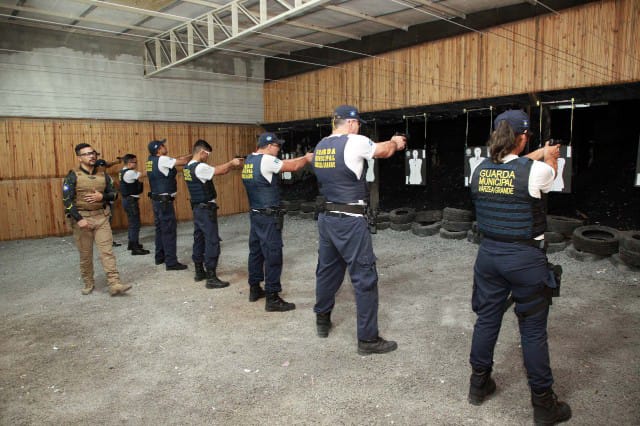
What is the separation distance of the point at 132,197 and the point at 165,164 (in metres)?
2.17

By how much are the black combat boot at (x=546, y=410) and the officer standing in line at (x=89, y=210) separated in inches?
182

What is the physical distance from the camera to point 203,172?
208 inches

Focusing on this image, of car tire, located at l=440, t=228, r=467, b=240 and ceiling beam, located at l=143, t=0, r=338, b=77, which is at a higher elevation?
ceiling beam, located at l=143, t=0, r=338, b=77

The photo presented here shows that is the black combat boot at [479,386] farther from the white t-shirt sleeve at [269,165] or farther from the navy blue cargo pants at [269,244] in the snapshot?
the white t-shirt sleeve at [269,165]

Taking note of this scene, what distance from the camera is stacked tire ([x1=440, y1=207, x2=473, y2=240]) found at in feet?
25.2

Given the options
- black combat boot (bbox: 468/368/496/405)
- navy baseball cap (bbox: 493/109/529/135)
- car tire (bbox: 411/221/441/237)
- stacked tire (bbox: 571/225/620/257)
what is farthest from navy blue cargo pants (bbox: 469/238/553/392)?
car tire (bbox: 411/221/441/237)

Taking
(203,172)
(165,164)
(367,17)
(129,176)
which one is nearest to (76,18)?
(129,176)

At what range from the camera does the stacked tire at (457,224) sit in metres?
7.68

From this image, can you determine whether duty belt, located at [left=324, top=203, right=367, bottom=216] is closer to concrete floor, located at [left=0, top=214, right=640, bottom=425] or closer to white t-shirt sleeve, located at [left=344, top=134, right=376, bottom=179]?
white t-shirt sleeve, located at [left=344, top=134, right=376, bottom=179]

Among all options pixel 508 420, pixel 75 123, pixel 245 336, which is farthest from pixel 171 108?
pixel 508 420

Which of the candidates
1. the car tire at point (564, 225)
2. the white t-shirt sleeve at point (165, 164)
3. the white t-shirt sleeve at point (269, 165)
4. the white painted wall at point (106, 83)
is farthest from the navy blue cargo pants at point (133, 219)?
the car tire at point (564, 225)

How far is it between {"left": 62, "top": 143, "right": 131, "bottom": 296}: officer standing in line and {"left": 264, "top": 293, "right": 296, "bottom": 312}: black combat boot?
6.50ft

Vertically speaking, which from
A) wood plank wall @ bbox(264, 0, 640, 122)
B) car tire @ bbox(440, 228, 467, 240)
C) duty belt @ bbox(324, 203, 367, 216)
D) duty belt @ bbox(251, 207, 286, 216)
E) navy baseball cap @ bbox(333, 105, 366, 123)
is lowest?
car tire @ bbox(440, 228, 467, 240)

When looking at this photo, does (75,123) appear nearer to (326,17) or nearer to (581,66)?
(326,17)
